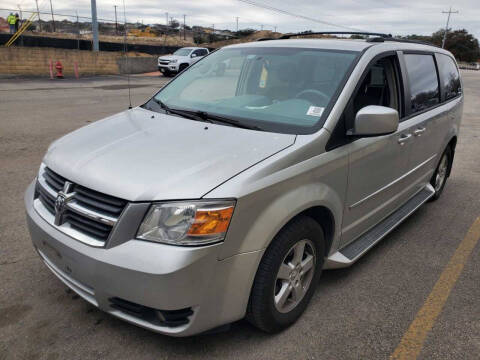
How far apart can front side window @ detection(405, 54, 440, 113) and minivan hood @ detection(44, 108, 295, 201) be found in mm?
1758

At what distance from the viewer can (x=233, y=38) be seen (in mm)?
48281

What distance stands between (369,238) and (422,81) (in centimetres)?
166

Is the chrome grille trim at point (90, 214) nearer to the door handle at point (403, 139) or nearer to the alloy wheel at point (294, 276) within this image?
the alloy wheel at point (294, 276)

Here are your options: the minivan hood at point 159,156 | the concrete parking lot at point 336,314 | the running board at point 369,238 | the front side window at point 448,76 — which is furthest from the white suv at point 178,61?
the minivan hood at point 159,156

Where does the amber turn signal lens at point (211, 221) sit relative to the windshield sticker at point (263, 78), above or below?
below

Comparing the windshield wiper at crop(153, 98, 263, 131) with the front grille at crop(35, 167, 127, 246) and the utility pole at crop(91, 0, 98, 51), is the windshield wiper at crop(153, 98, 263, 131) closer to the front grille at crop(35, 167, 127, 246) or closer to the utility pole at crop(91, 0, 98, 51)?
the front grille at crop(35, 167, 127, 246)

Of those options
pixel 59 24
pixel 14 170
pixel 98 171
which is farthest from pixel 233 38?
pixel 98 171

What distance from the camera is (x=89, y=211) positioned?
2.26 m

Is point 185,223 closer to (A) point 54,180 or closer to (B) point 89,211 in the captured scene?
(B) point 89,211

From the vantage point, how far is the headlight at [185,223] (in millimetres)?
2094

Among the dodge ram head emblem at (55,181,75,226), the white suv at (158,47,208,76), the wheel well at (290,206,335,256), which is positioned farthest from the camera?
the white suv at (158,47,208,76)

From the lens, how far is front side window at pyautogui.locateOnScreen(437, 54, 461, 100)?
4.58m

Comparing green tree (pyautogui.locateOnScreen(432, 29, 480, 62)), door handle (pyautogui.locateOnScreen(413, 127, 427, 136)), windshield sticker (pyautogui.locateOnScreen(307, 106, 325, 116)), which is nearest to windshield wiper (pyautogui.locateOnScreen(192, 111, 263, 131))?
windshield sticker (pyautogui.locateOnScreen(307, 106, 325, 116))

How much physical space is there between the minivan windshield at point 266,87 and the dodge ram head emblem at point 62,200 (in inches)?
42.7
